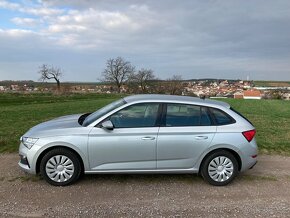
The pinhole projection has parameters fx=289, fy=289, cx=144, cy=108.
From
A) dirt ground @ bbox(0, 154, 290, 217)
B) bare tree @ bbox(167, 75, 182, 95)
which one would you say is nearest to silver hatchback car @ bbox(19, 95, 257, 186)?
dirt ground @ bbox(0, 154, 290, 217)

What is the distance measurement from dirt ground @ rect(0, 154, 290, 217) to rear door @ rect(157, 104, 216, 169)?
1.42 feet

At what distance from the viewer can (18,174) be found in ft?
16.8

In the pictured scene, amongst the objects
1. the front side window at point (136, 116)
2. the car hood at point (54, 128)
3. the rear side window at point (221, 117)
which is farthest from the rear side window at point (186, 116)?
the car hood at point (54, 128)

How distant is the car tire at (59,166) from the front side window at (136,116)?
0.88 metres

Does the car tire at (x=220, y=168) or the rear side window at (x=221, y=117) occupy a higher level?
the rear side window at (x=221, y=117)

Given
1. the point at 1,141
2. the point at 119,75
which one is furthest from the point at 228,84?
the point at 1,141

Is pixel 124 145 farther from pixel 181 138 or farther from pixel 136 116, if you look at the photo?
pixel 181 138

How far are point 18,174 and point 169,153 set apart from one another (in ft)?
8.88

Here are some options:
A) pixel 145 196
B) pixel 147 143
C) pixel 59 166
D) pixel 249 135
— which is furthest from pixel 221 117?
pixel 59 166

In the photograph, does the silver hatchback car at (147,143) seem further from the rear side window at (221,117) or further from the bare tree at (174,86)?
the bare tree at (174,86)

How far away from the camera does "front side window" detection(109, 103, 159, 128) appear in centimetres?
467

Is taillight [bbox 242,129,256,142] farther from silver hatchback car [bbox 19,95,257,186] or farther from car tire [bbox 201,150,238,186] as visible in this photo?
car tire [bbox 201,150,238,186]

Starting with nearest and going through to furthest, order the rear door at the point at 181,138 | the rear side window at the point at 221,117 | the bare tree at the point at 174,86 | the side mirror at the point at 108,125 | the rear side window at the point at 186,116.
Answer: the side mirror at the point at 108,125 < the rear door at the point at 181,138 < the rear side window at the point at 186,116 < the rear side window at the point at 221,117 < the bare tree at the point at 174,86

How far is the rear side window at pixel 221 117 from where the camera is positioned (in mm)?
4863
